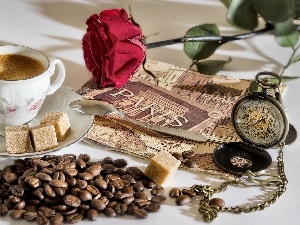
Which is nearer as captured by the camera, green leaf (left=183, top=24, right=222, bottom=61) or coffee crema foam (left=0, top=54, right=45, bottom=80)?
coffee crema foam (left=0, top=54, right=45, bottom=80)

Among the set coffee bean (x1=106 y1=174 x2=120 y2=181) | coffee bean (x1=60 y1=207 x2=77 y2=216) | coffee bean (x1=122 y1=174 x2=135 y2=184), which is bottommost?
coffee bean (x1=60 y1=207 x2=77 y2=216)

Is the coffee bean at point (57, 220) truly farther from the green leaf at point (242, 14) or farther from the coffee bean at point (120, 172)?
the green leaf at point (242, 14)

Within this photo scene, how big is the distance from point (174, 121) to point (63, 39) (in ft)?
1.46

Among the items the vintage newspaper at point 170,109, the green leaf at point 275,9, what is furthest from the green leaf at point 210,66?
the green leaf at point 275,9

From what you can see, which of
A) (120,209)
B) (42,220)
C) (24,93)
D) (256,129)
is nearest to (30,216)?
(42,220)

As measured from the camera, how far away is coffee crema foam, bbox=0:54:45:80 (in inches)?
46.3

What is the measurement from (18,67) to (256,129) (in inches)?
16.3

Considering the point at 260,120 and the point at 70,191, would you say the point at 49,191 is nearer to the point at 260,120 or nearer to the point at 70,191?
the point at 70,191

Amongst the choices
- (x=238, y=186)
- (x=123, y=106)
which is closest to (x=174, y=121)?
(x=123, y=106)

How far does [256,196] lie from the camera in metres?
1.04

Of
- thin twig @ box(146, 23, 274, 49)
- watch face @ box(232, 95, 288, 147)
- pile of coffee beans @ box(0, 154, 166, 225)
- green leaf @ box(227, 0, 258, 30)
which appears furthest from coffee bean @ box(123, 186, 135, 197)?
green leaf @ box(227, 0, 258, 30)

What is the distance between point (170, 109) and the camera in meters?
1.27

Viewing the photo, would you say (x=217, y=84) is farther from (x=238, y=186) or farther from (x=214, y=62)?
(x=238, y=186)

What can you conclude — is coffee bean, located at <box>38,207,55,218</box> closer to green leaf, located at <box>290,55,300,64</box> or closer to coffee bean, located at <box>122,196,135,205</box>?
coffee bean, located at <box>122,196,135,205</box>
